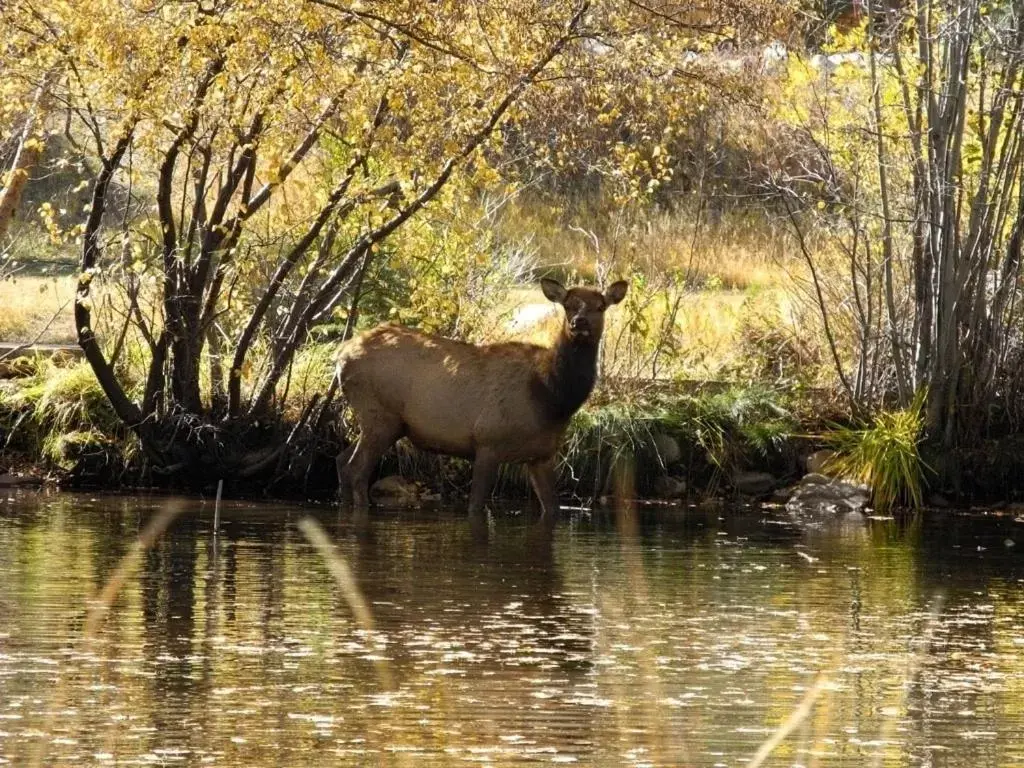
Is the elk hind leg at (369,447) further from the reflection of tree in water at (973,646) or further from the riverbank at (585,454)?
the reflection of tree in water at (973,646)

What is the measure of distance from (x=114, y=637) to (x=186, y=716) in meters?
2.12

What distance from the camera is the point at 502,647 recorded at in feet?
34.6

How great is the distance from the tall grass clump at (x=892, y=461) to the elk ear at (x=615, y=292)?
3.31 metres

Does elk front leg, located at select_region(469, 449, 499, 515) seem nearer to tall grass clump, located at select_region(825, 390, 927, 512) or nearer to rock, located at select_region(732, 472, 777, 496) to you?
rock, located at select_region(732, 472, 777, 496)

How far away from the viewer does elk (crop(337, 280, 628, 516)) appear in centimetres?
1791

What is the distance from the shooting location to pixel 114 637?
10.4m

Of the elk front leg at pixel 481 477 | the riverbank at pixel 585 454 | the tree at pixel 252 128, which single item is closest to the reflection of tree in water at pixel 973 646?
the riverbank at pixel 585 454

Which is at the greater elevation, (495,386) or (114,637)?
(495,386)

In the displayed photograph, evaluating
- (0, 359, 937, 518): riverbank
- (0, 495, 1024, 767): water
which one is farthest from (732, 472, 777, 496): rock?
(0, 495, 1024, 767): water

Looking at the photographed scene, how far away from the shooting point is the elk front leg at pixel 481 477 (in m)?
18.0

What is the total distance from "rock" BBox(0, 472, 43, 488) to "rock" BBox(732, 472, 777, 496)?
23.0 ft

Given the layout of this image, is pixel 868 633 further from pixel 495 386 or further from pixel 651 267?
pixel 651 267

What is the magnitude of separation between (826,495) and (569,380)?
3.41m

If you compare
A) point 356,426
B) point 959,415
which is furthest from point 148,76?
point 959,415
